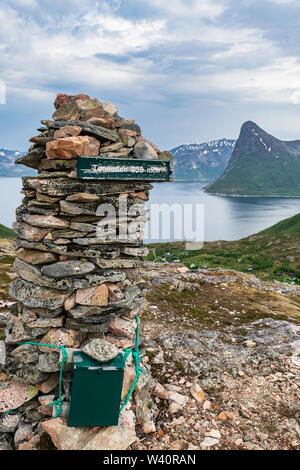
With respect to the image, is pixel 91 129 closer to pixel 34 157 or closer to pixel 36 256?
pixel 34 157

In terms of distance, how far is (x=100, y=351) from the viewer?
6.32m

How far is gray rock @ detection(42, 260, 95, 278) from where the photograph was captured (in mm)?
6766

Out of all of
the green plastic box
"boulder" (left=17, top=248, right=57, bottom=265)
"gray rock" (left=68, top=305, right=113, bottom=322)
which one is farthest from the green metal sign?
the green plastic box

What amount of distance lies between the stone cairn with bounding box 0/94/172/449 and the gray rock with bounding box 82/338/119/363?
0.8 inches

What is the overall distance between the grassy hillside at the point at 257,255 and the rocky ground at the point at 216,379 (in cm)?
3235

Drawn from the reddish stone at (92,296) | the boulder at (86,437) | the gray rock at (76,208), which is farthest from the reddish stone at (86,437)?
the gray rock at (76,208)

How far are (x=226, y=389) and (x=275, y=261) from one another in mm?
66600

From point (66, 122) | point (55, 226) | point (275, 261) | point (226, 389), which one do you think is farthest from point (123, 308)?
point (275, 261)

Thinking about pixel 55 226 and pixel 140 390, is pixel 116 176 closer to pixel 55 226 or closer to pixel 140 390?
pixel 55 226

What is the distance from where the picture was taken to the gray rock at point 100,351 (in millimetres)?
6221

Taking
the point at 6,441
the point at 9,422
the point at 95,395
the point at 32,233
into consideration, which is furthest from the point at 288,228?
the point at 6,441

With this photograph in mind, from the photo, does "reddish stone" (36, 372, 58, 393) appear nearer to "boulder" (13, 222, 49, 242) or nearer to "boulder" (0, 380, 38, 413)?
"boulder" (0, 380, 38, 413)

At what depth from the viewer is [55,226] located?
265 inches

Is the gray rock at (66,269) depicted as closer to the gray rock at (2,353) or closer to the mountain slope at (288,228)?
the gray rock at (2,353)
